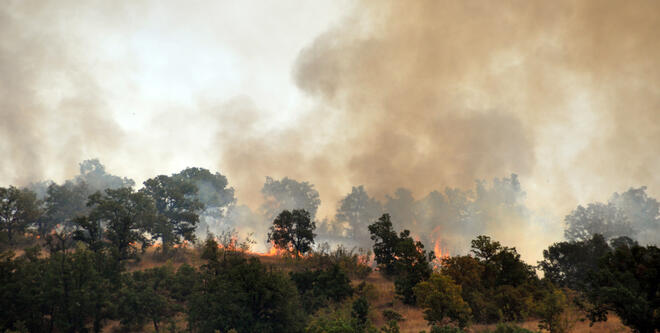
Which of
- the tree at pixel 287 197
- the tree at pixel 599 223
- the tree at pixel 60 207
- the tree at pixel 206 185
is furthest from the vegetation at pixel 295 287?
the tree at pixel 287 197

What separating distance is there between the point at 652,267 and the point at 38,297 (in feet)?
102

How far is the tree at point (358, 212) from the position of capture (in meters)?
116

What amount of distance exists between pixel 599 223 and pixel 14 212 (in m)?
101

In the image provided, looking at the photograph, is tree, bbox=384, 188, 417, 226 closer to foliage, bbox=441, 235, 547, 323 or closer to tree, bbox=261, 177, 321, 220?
tree, bbox=261, 177, 321, 220

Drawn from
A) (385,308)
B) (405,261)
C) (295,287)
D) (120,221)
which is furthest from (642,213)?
(120,221)

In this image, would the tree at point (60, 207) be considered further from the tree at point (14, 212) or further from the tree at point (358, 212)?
the tree at point (358, 212)

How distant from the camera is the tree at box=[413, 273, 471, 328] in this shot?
18984 mm

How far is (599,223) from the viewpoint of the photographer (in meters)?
71.2

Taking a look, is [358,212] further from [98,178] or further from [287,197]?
[98,178]

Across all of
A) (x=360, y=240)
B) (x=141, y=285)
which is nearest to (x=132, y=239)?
(x=141, y=285)

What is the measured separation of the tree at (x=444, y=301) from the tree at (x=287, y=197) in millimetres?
93649

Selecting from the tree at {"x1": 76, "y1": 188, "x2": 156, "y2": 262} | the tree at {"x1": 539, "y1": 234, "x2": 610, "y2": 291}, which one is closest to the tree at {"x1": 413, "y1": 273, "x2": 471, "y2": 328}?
the tree at {"x1": 539, "y1": 234, "x2": 610, "y2": 291}

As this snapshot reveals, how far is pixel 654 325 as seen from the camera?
13.5 m

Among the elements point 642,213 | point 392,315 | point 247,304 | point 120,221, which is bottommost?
point 392,315
